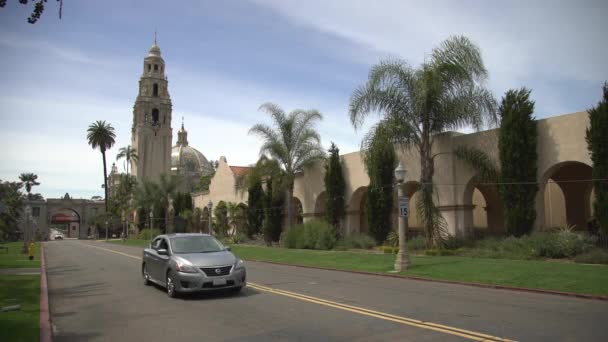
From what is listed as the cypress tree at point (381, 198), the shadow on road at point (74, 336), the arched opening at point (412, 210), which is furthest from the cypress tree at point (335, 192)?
the shadow on road at point (74, 336)

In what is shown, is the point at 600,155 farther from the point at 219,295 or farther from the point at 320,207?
the point at 320,207

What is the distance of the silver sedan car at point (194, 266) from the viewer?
422 inches

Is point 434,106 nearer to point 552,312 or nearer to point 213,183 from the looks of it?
point 552,312

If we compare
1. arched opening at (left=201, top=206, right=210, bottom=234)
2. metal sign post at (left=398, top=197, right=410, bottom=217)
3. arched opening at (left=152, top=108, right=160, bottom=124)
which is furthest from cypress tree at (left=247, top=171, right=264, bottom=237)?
arched opening at (left=152, top=108, right=160, bottom=124)

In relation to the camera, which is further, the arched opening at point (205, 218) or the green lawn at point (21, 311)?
the arched opening at point (205, 218)

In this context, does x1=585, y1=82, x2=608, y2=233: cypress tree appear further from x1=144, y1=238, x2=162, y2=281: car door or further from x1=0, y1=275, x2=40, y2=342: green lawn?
x1=0, y1=275, x2=40, y2=342: green lawn

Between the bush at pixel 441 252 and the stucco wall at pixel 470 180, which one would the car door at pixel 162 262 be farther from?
the stucco wall at pixel 470 180

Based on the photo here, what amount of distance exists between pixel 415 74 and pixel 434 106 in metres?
1.65

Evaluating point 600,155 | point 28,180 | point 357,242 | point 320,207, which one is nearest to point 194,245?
point 600,155

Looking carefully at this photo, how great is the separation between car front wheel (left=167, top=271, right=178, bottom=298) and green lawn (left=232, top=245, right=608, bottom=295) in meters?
7.56

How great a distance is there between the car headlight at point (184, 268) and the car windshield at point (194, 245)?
79 centimetres

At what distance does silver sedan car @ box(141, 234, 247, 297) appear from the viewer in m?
10.7

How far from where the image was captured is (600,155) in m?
16.8

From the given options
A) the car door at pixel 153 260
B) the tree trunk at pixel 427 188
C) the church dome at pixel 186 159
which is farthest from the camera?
the church dome at pixel 186 159
